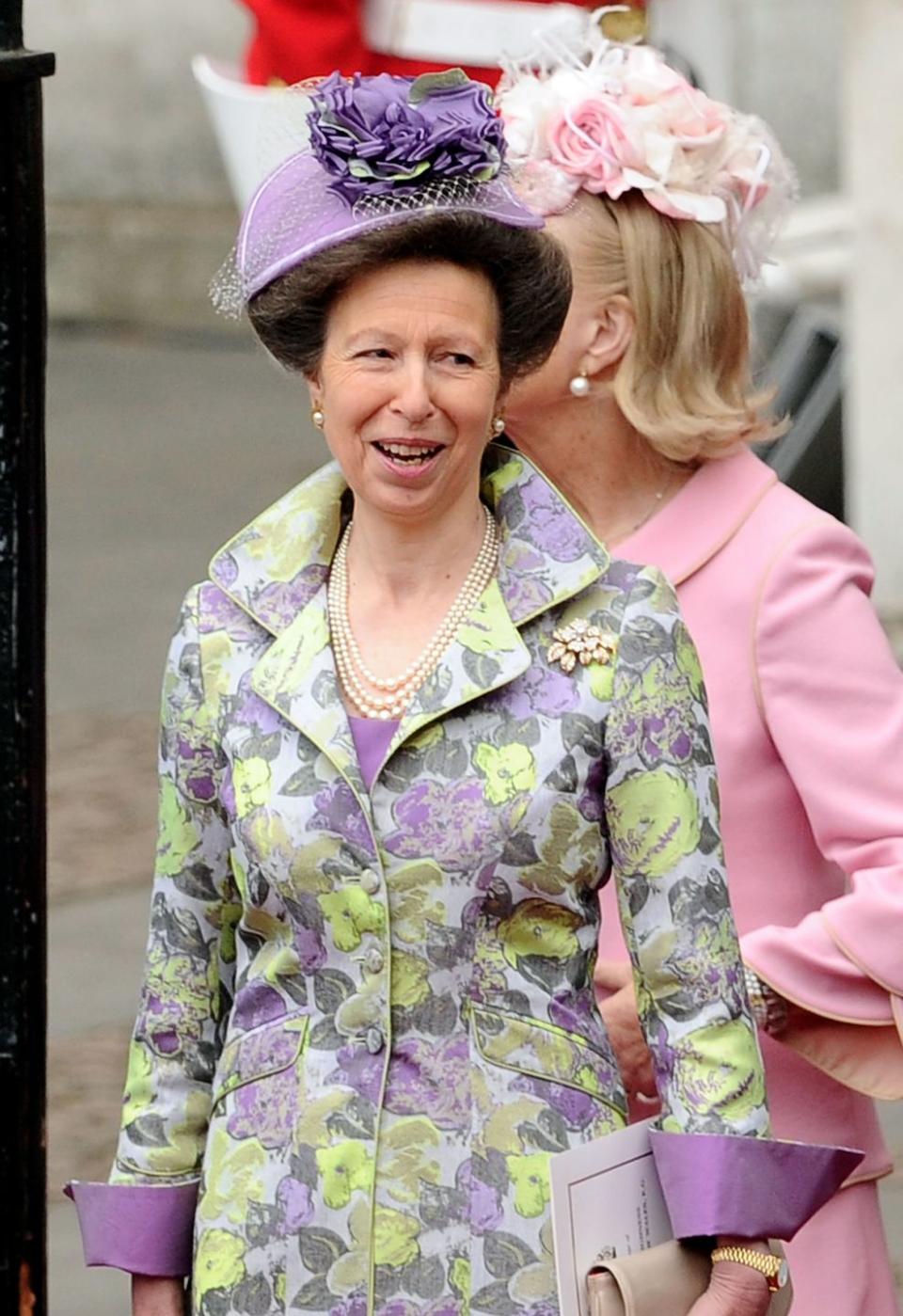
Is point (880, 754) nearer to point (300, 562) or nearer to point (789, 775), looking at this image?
point (789, 775)

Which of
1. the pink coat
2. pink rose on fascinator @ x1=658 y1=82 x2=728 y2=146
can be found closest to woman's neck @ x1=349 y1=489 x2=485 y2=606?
the pink coat

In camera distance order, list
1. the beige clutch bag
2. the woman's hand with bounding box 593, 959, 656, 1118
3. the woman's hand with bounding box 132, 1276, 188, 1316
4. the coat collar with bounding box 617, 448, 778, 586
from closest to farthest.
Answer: the beige clutch bag < the woman's hand with bounding box 132, 1276, 188, 1316 < the woman's hand with bounding box 593, 959, 656, 1118 < the coat collar with bounding box 617, 448, 778, 586

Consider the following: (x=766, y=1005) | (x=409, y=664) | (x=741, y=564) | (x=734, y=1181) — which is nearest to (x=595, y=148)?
(x=741, y=564)

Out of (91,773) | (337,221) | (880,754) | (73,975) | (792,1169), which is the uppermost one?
(91,773)

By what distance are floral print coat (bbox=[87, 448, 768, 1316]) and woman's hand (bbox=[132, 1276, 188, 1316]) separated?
9cm

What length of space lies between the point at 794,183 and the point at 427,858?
A: 123 centimetres

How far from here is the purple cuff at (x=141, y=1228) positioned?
2441 mm

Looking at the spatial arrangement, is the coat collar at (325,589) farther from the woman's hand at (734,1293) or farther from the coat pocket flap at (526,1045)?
the woman's hand at (734,1293)

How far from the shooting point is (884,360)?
21.5ft

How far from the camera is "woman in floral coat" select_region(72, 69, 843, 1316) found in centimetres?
230

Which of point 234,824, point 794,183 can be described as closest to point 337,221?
point 234,824

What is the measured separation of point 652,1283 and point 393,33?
13.1 ft

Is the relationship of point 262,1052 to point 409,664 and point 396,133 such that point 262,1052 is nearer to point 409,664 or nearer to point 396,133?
point 409,664

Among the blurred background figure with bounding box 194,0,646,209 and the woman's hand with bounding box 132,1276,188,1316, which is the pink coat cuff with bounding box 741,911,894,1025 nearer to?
the woman's hand with bounding box 132,1276,188,1316
